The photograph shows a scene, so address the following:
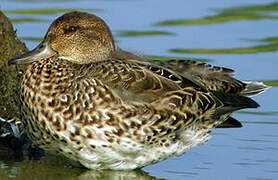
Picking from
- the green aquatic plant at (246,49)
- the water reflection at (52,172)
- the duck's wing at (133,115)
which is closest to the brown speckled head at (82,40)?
the duck's wing at (133,115)

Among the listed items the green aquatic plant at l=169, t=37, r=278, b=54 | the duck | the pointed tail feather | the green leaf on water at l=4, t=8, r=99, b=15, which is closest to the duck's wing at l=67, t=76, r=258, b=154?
the duck

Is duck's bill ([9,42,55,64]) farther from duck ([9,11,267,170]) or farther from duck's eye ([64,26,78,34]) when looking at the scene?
duck's eye ([64,26,78,34])

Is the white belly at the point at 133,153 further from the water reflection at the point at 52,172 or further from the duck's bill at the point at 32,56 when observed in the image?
the duck's bill at the point at 32,56

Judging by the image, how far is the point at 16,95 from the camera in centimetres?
1136

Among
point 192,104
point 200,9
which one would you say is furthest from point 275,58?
point 192,104

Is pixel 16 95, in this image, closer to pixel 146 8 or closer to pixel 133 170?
pixel 133 170

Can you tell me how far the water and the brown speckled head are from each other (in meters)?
0.96

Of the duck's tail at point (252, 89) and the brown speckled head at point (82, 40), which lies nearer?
the brown speckled head at point (82, 40)

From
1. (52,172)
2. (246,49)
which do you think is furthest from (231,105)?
(246,49)

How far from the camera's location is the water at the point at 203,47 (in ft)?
37.8

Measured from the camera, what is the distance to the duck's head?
11.2 m

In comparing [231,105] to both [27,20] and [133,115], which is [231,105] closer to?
[133,115]

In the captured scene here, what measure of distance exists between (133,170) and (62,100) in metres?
0.95

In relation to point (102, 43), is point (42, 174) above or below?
below
